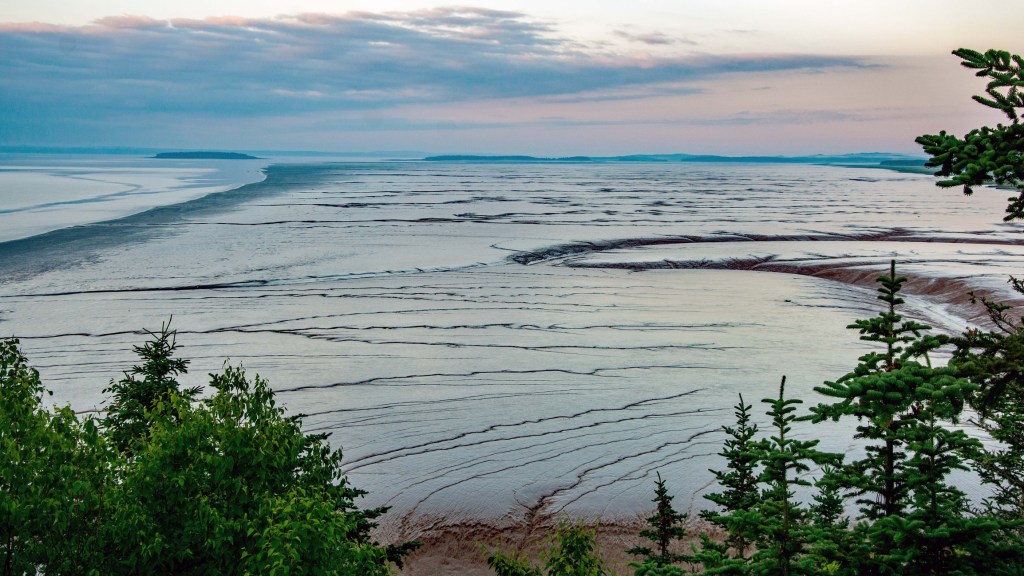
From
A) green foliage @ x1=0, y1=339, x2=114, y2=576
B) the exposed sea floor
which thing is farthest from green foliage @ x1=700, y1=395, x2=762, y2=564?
green foliage @ x1=0, y1=339, x2=114, y2=576

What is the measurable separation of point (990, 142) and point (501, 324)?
81.4 feet

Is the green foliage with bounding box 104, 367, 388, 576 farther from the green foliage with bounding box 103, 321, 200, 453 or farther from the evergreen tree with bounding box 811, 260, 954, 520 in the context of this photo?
the evergreen tree with bounding box 811, 260, 954, 520

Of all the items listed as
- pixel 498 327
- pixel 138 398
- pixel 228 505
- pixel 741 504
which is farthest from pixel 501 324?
pixel 228 505

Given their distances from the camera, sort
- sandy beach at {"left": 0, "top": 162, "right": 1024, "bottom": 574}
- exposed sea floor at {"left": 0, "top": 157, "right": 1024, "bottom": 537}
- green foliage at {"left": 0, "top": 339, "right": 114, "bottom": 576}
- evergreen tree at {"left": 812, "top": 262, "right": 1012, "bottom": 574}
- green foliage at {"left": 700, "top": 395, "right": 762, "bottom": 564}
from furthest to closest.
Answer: exposed sea floor at {"left": 0, "top": 157, "right": 1024, "bottom": 537} < sandy beach at {"left": 0, "top": 162, "right": 1024, "bottom": 574} < green foliage at {"left": 0, "top": 339, "right": 114, "bottom": 576} < green foliage at {"left": 700, "top": 395, "right": 762, "bottom": 564} < evergreen tree at {"left": 812, "top": 262, "right": 1012, "bottom": 574}

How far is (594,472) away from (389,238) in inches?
1608

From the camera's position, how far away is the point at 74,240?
5181 centimetres

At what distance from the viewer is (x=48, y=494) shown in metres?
8.79

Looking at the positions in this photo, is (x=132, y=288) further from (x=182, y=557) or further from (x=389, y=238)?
(x=182, y=557)

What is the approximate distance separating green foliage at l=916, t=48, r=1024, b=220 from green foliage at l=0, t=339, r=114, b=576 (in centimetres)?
890

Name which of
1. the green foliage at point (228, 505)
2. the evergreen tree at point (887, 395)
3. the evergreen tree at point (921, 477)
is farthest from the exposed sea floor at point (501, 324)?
the evergreen tree at point (921, 477)

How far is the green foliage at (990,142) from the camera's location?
621cm

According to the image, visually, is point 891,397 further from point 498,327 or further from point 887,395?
point 498,327

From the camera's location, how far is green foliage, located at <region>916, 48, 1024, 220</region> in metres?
6.21

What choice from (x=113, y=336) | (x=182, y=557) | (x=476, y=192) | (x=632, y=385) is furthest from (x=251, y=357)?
(x=476, y=192)
